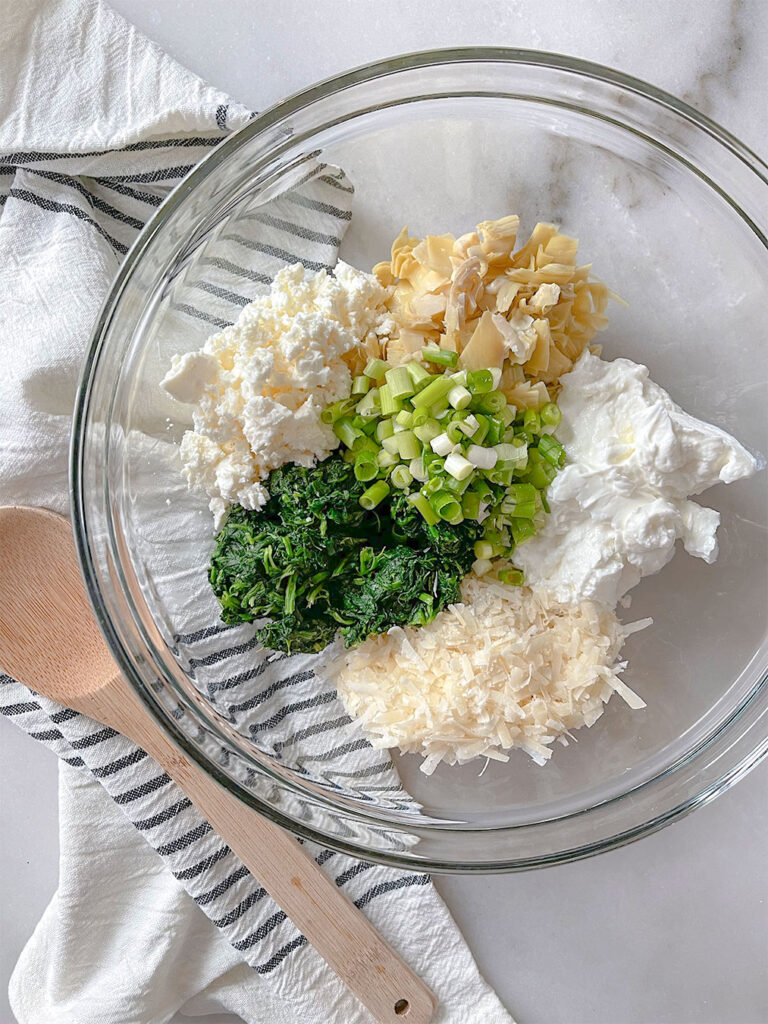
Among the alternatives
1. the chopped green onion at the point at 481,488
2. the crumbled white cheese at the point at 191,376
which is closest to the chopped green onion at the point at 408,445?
the chopped green onion at the point at 481,488

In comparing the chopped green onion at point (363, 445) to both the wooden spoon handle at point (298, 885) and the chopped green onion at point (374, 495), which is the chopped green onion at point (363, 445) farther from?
the wooden spoon handle at point (298, 885)

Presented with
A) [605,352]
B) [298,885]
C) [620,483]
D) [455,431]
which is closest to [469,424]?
[455,431]

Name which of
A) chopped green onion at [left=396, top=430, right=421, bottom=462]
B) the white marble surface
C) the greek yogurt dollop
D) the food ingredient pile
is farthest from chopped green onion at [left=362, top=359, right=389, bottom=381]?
the white marble surface

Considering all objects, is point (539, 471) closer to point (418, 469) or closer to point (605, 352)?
point (418, 469)

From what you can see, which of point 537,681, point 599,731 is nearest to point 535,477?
point 537,681

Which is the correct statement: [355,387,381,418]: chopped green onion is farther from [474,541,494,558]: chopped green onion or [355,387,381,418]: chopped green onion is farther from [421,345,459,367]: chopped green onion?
[474,541,494,558]: chopped green onion

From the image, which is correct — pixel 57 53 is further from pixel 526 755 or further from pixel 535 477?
pixel 526 755
